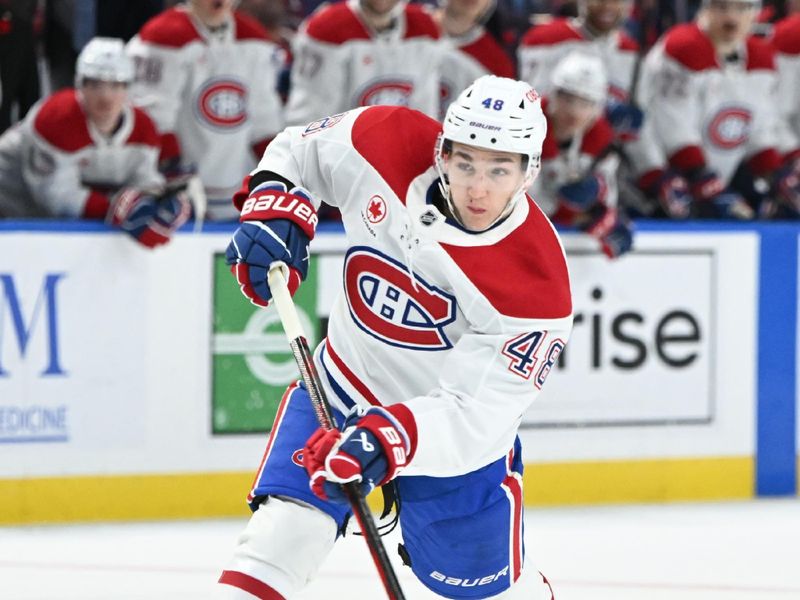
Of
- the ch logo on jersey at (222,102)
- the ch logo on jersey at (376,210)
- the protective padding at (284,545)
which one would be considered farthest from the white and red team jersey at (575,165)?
the protective padding at (284,545)

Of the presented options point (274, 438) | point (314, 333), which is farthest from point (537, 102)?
point (314, 333)

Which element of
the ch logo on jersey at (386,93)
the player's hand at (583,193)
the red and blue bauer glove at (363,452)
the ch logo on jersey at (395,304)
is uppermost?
the ch logo on jersey at (386,93)

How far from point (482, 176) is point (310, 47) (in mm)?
2822

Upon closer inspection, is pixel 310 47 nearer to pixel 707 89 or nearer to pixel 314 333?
pixel 314 333

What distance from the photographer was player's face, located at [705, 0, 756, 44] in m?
6.09

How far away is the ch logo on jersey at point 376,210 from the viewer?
127 inches

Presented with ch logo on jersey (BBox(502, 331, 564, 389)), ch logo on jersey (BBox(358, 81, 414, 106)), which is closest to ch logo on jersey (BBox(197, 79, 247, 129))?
ch logo on jersey (BBox(358, 81, 414, 106))

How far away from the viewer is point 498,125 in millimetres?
3025

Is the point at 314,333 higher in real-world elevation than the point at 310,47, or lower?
lower

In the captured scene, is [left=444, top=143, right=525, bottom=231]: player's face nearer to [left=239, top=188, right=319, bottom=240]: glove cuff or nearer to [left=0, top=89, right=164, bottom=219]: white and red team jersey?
[left=239, top=188, right=319, bottom=240]: glove cuff

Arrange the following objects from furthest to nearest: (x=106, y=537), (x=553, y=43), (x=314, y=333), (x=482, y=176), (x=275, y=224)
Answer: (x=553, y=43), (x=314, y=333), (x=106, y=537), (x=275, y=224), (x=482, y=176)

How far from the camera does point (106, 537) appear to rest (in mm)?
5094

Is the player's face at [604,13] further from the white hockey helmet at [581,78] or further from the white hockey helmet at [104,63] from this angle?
the white hockey helmet at [104,63]

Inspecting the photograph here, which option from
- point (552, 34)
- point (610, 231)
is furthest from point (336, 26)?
point (610, 231)
